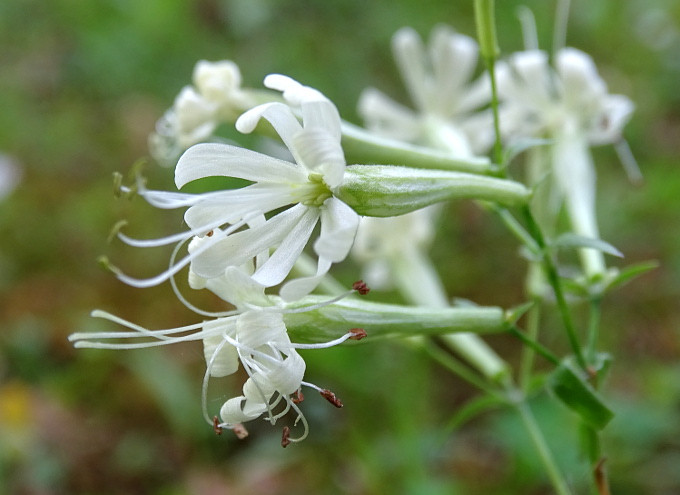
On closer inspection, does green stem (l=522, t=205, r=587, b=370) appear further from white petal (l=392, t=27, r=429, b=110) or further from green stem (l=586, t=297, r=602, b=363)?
white petal (l=392, t=27, r=429, b=110)

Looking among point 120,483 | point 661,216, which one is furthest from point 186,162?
point 661,216

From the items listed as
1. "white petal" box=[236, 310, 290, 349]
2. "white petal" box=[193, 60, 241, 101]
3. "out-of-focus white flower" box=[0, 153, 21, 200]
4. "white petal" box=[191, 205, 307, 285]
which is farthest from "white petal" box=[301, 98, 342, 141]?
"out-of-focus white flower" box=[0, 153, 21, 200]

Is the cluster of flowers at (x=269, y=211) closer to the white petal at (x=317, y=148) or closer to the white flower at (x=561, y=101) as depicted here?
the white petal at (x=317, y=148)

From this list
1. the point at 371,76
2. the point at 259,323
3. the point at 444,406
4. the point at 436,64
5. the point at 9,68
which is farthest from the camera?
the point at 9,68

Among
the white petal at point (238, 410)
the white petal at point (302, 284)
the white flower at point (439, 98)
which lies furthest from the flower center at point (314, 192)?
the white flower at point (439, 98)

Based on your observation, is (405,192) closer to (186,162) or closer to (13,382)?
(186,162)
